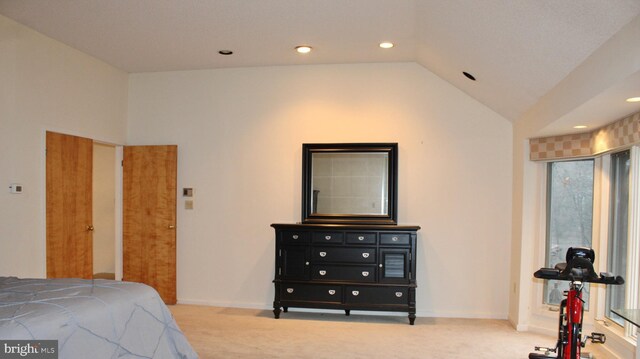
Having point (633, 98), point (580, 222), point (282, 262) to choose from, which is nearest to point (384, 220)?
point (282, 262)

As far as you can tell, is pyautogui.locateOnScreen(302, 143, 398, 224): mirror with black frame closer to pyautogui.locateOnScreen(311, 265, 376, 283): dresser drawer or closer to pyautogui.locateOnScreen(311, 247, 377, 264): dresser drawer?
pyautogui.locateOnScreen(311, 247, 377, 264): dresser drawer

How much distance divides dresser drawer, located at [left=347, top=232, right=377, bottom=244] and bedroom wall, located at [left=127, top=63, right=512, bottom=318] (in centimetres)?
54

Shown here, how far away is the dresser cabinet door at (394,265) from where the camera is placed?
4.77m

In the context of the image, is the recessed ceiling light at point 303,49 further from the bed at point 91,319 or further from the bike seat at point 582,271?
the bike seat at point 582,271

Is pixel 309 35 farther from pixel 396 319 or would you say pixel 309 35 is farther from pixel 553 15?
pixel 396 319

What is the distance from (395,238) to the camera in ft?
15.8

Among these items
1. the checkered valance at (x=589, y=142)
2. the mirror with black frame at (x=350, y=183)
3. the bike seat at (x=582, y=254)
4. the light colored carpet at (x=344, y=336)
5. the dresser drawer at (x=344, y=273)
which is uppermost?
the checkered valance at (x=589, y=142)

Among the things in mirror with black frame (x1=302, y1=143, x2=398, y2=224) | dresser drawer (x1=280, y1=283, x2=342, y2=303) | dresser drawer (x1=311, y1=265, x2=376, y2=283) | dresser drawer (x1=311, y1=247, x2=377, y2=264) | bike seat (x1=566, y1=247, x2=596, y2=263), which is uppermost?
mirror with black frame (x1=302, y1=143, x2=398, y2=224)

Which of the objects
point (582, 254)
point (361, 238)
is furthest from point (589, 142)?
point (361, 238)

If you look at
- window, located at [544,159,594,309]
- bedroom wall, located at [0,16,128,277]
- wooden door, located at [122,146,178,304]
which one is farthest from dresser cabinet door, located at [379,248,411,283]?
bedroom wall, located at [0,16,128,277]

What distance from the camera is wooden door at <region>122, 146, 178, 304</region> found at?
5.51 m

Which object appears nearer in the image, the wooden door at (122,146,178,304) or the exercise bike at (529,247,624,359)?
the exercise bike at (529,247,624,359)

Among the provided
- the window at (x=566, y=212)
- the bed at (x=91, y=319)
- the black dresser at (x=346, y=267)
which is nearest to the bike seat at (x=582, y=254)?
the window at (x=566, y=212)

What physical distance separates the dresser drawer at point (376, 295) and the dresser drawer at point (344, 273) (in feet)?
0.34
